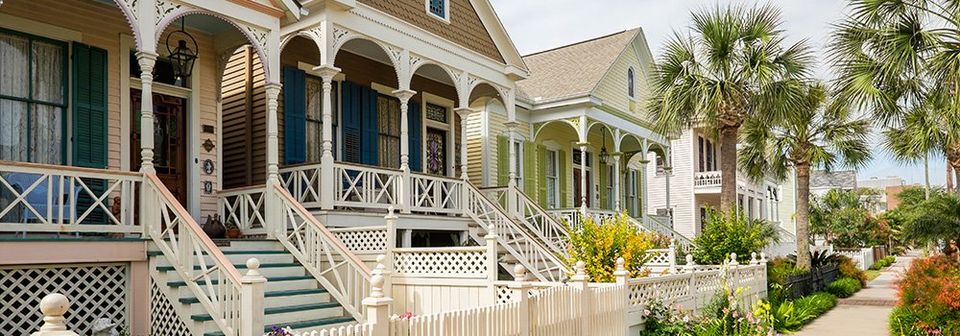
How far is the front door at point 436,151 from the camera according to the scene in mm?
17688

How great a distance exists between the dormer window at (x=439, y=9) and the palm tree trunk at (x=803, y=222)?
12482 millimetres

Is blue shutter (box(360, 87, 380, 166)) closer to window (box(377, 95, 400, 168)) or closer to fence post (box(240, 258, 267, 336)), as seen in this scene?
window (box(377, 95, 400, 168))

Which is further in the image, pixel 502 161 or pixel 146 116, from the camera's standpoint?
pixel 502 161

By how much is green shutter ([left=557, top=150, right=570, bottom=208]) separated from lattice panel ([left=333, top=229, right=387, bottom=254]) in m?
13.0

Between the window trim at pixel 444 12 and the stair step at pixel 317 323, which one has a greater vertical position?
the window trim at pixel 444 12

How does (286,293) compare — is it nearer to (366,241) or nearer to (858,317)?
(366,241)

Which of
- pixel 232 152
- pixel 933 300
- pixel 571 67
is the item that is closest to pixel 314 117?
pixel 232 152

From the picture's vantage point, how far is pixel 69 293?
894cm

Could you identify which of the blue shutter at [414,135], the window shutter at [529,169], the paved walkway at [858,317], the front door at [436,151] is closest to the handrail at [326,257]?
the blue shutter at [414,135]

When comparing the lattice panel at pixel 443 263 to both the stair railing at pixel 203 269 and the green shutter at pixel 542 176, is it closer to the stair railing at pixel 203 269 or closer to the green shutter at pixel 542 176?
the stair railing at pixel 203 269

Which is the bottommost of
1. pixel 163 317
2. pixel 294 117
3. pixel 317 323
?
pixel 317 323

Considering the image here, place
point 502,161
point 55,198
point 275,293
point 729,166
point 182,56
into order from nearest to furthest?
point 275,293 < point 55,198 < point 182,56 < point 729,166 < point 502,161

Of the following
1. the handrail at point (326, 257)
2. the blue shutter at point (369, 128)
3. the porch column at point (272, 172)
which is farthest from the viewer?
the blue shutter at point (369, 128)

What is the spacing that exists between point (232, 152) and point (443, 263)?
5.03m
